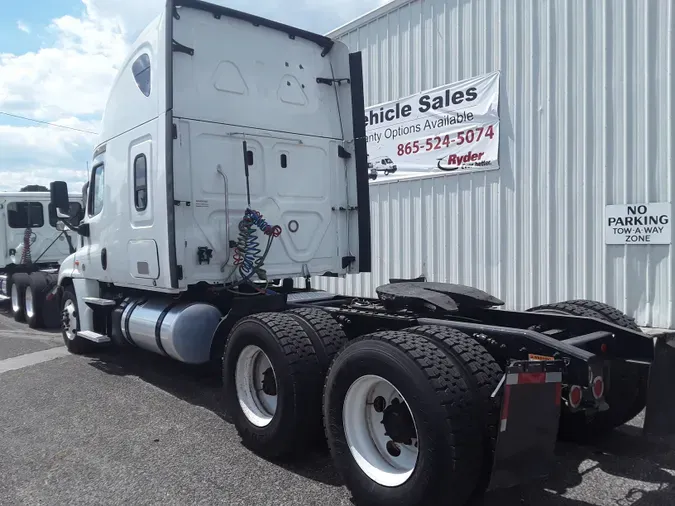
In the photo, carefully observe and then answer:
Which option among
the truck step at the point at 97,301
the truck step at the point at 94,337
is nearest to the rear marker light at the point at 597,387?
the truck step at the point at 97,301

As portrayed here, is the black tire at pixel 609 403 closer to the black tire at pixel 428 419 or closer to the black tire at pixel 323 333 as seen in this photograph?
the black tire at pixel 428 419

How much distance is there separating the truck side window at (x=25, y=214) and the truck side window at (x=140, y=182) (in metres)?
7.89

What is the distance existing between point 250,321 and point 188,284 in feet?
4.48

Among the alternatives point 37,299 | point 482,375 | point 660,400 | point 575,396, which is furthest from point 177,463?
point 37,299

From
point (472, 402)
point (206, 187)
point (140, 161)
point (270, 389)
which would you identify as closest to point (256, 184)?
point (206, 187)

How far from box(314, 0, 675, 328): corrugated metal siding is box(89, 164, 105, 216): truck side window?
4525mm

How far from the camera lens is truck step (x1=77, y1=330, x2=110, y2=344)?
285 inches

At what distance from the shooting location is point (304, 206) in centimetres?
660

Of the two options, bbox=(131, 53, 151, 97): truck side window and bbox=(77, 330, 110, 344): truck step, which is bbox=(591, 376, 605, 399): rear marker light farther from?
bbox=(77, 330, 110, 344): truck step

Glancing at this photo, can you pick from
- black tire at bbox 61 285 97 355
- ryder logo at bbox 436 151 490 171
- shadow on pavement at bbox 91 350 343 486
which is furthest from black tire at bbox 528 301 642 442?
black tire at bbox 61 285 97 355

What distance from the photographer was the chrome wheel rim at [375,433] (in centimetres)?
→ 356

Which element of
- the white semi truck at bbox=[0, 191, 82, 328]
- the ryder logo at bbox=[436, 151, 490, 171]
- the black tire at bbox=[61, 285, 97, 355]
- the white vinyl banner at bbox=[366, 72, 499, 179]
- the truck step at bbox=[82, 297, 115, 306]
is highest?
the white vinyl banner at bbox=[366, 72, 499, 179]

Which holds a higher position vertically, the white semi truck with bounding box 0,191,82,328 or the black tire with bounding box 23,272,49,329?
the white semi truck with bounding box 0,191,82,328

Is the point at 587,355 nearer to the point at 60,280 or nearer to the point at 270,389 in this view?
the point at 270,389
